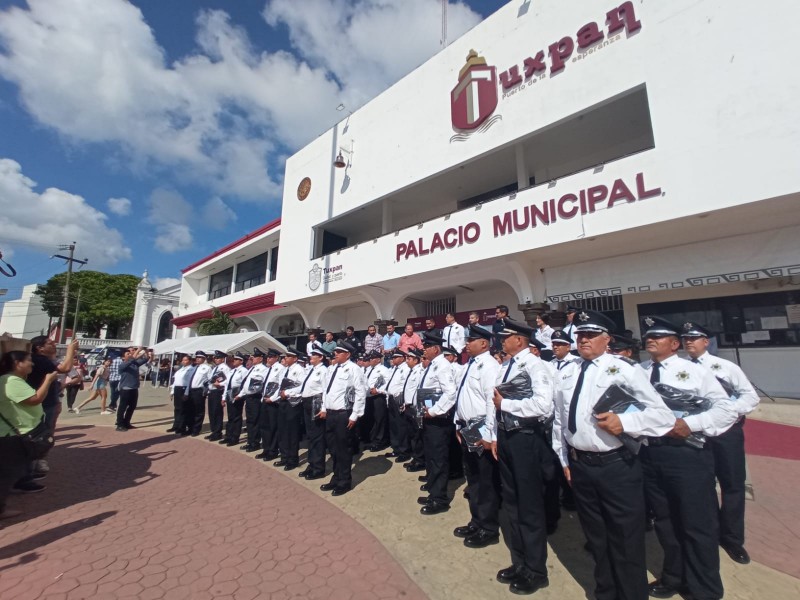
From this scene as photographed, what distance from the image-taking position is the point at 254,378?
25.7 feet

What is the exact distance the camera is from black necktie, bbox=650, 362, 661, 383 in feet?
10.7

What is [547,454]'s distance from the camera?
3904 mm

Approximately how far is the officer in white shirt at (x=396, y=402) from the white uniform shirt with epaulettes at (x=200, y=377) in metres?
4.55

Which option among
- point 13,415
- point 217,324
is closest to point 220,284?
point 217,324

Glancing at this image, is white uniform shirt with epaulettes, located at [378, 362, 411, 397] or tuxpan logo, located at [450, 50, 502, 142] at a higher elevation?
tuxpan logo, located at [450, 50, 502, 142]

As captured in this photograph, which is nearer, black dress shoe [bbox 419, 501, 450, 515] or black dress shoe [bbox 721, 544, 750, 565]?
black dress shoe [bbox 721, 544, 750, 565]

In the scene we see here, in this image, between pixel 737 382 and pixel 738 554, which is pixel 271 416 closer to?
pixel 738 554

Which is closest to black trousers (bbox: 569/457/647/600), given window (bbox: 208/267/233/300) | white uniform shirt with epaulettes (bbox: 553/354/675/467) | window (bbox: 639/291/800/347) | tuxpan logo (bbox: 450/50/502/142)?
white uniform shirt with epaulettes (bbox: 553/354/675/467)

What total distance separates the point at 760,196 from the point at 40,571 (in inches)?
402

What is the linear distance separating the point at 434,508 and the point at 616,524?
2.37m

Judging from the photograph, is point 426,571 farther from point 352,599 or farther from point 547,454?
point 547,454

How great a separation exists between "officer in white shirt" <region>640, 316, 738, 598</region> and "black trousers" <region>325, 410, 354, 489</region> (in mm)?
3510

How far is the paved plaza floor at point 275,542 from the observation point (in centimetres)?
307

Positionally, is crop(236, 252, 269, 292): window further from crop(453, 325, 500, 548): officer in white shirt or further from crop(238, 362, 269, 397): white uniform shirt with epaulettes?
crop(453, 325, 500, 548): officer in white shirt
